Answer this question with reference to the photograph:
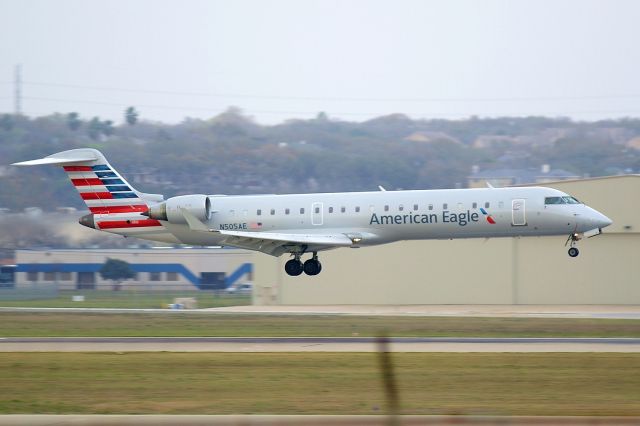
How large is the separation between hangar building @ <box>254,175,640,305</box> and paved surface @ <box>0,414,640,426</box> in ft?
111

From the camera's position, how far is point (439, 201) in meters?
36.7

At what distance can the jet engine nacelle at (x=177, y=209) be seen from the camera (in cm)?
3891

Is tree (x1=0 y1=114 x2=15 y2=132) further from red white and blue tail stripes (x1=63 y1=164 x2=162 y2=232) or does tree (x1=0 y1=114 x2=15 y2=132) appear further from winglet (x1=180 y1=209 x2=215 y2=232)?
winglet (x1=180 y1=209 x2=215 y2=232)

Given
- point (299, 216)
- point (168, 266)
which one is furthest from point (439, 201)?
point (168, 266)

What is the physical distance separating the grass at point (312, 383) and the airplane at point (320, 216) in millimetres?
11267

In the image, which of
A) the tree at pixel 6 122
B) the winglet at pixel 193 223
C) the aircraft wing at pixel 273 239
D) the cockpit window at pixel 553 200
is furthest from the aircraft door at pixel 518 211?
Answer: the tree at pixel 6 122

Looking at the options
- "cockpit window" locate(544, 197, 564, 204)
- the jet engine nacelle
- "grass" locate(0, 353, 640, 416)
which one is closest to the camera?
"grass" locate(0, 353, 640, 416)

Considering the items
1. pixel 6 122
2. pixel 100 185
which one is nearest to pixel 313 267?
pixel 100 185

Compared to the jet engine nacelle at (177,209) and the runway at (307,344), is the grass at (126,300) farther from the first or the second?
the runway at (307,344)

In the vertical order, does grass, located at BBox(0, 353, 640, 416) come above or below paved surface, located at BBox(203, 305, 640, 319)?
above

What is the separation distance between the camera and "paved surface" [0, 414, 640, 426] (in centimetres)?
1415

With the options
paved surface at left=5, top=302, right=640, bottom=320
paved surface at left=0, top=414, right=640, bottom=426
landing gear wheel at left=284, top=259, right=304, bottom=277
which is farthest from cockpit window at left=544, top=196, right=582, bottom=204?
paved surface at left=0, top=414, right=640, bottom=426

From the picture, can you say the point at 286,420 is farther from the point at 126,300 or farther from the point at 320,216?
the point at 126,300

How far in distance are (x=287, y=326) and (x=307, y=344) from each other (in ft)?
23.1
